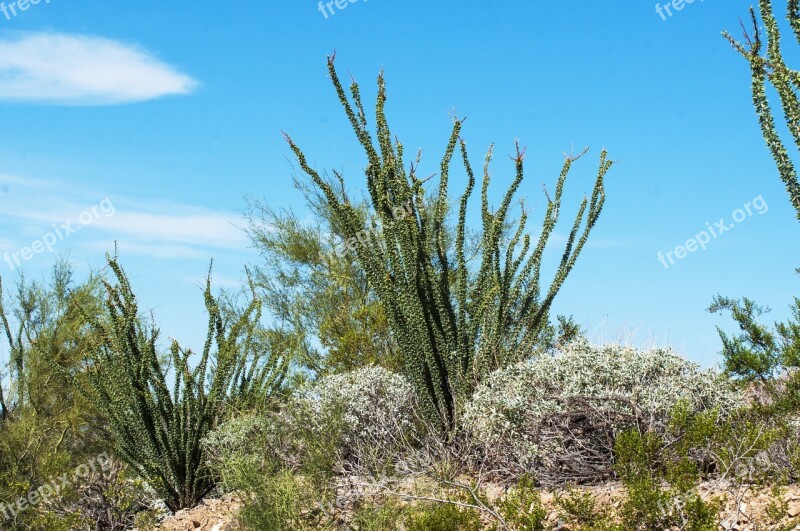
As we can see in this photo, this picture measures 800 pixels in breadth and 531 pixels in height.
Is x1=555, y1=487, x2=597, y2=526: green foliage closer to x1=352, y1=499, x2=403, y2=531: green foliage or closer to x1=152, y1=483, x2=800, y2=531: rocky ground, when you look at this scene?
x1=152, y1=483, x2=800, y2=531: rocky ground

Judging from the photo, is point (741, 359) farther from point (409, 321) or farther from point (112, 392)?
point (112, 392)

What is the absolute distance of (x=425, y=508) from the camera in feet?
19.6

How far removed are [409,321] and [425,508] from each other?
8.02ft

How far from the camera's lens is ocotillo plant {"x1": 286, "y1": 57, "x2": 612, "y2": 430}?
8.08 metres

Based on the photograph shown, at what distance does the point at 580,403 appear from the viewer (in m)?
6.70

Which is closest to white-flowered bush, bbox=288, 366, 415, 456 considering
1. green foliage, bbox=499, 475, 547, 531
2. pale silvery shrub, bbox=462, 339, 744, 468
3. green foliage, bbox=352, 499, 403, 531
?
pale silvery shrub, bbox=462, 339, 744, 468

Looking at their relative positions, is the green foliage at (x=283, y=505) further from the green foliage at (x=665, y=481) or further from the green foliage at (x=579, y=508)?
the green foliage at (x=665, y=481)

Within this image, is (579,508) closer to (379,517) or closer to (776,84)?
(379,517)

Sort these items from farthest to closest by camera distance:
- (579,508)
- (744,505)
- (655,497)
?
1. (579,508)
2. (744,505)
3. (655,497)

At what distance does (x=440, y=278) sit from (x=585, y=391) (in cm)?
240

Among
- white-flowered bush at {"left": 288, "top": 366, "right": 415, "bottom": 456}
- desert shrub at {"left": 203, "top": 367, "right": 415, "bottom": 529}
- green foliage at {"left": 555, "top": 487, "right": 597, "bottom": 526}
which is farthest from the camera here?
white-flowered bush at {"left": 288, "top": 366, "right": 415, "bottom": 456}

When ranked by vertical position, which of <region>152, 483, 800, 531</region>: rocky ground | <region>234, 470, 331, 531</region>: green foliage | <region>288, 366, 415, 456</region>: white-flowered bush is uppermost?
<region>288, 366, 415, 456</region>: white-flowered bush

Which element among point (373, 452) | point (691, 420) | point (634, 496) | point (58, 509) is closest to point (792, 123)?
point (691, 420)

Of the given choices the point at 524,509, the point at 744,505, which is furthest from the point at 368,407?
the point at 744,505
